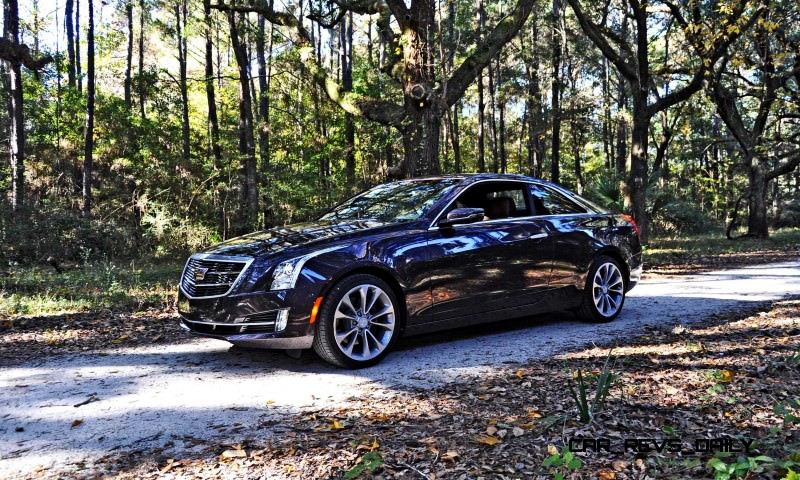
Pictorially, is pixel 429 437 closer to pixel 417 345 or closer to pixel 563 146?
pixel 417 345

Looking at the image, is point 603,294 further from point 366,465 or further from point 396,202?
point 366,465

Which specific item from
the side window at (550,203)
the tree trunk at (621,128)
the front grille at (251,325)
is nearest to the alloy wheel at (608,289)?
the side window at (550,203)

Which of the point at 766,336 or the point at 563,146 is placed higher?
the point at 563,146

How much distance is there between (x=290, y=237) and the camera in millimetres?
5406

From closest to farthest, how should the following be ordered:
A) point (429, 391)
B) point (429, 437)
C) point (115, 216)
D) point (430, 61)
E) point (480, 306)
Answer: point (429, 437) → point (429, 391) → point (480, 306) → point (430, 61) → point (115, 216)

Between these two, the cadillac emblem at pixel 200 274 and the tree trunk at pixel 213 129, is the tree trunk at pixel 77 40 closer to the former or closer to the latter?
the tree trunk at pixel 213 129

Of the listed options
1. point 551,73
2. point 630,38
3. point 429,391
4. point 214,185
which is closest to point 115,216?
point 214,185

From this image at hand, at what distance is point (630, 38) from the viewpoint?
1161 inches

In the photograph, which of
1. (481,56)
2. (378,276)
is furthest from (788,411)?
(481,56)

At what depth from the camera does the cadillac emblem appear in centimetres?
→ 516

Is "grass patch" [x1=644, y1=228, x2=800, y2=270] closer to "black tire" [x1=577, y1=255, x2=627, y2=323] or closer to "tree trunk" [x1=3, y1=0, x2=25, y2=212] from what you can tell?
"black tire" [x1=577, y1=255, x2=627, y2=323]

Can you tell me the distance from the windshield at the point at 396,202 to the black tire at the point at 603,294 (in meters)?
2.09

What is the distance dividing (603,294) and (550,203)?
50.7 inches

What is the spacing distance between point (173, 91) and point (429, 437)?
2220cm
